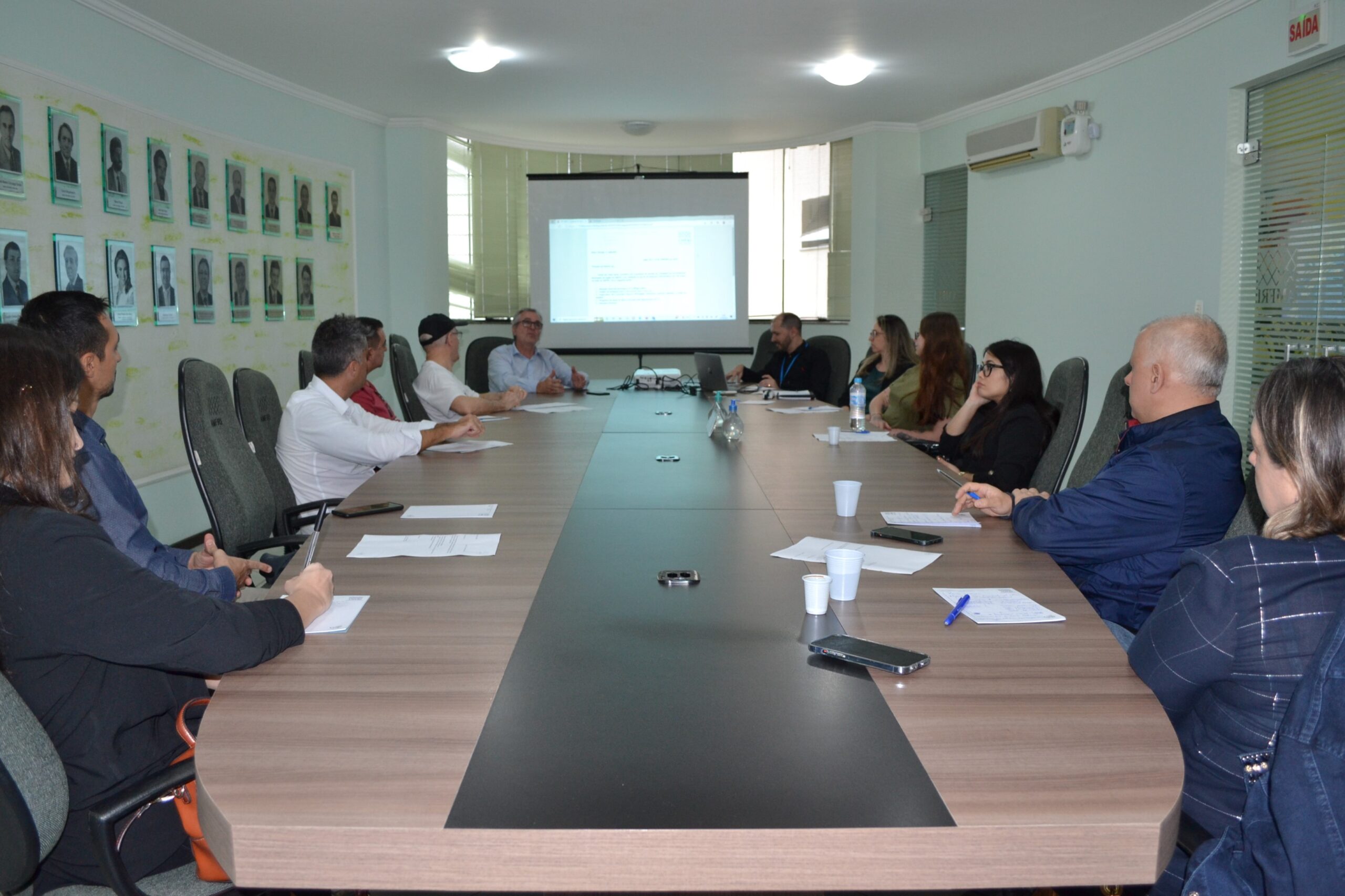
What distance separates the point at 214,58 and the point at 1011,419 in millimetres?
4704

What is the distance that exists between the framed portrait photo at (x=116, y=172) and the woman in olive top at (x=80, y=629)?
152 inches

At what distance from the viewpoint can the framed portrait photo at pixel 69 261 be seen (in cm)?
436

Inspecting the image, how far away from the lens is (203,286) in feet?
18.2

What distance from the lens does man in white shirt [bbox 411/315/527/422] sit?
4.92 metres

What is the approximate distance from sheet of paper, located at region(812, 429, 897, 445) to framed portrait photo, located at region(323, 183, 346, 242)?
14.3ft

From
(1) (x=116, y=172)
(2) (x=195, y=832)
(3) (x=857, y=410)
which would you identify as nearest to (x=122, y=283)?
(1) (x=116, y=172)

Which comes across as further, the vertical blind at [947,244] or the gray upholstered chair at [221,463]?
the vertical blind at [947,244]

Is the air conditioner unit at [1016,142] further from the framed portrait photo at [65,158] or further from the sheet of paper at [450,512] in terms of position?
the framed portrait photo at [65,158]

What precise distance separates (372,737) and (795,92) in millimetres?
6204

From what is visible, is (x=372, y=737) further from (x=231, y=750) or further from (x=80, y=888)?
(x=80, y=888)

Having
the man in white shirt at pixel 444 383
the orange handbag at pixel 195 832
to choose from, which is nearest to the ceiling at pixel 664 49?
the man in white shirt at pixel 444 383

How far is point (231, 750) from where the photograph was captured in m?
1.20

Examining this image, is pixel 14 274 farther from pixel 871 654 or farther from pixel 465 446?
pixel 871 654

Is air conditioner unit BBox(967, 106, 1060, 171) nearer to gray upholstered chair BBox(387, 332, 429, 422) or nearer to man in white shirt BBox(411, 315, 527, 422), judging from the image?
man in white shirt BBox(411, 315, 527, 422)
